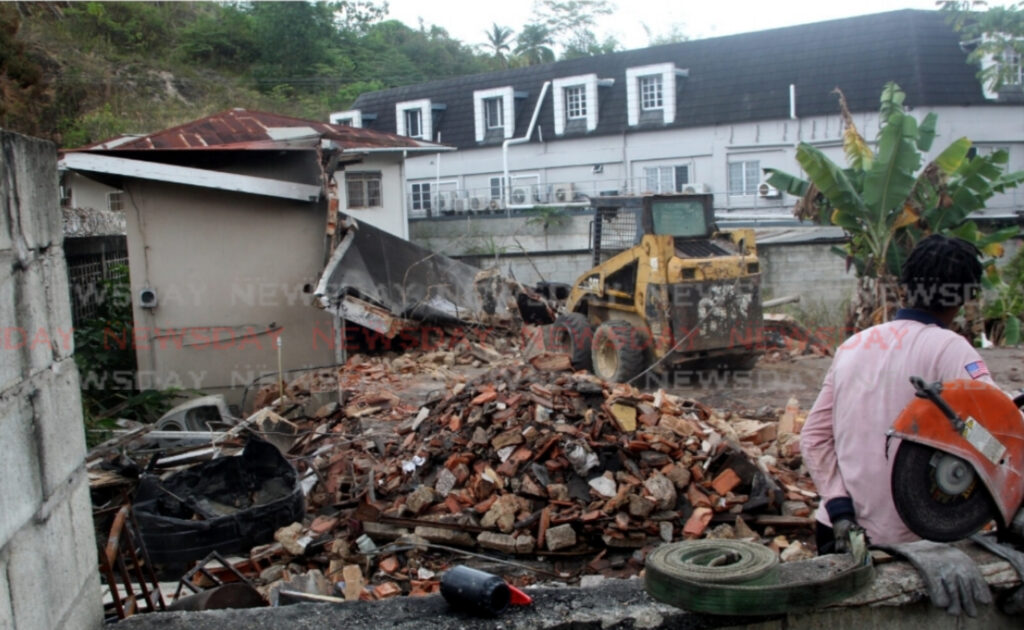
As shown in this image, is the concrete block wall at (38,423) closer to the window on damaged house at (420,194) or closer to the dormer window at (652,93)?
the dormer window at (652,93)

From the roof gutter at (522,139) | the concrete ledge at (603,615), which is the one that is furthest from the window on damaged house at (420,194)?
the concrete ledge at (603,615)

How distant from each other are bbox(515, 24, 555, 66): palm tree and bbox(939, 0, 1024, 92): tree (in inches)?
1077

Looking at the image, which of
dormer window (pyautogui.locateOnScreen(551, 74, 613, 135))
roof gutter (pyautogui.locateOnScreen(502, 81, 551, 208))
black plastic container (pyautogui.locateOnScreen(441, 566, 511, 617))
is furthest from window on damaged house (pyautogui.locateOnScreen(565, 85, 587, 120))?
black plastic container (pyautogui.locateOnScreen(441, 566, 511, 617))

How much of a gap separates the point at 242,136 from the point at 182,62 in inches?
831

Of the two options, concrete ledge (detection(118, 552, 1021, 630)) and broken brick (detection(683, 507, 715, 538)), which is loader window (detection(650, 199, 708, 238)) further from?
concrete ledge (detection(118, 552, 1021, 630))

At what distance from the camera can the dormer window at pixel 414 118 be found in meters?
30.7

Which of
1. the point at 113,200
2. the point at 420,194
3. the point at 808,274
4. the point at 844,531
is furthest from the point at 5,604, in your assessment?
the point at 420,194

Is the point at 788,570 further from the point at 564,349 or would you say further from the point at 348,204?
the point at 348,204

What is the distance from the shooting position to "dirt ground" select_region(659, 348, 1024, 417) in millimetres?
10773

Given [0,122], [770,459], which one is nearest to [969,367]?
[770,459]

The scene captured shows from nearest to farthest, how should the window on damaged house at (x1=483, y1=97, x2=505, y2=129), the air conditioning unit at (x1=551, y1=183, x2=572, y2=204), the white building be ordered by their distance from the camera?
the white building, the air conditioning unit at (x1=551, y1=183, x2=572, y2=204), the window on damaged house at (x1=483, y1=97, x2=505, y2=129)

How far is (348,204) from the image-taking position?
66.2 ft

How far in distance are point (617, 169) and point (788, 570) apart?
83.4 feet

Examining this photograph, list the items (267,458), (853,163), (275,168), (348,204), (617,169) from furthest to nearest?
(617,169) < (348,204) < (275,168) < (853,163) < (267,458)
